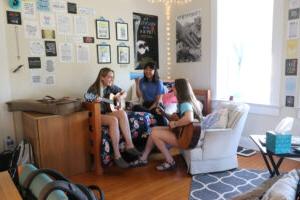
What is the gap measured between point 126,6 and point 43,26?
1.38m

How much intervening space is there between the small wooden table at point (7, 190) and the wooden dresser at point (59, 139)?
1.37 metres

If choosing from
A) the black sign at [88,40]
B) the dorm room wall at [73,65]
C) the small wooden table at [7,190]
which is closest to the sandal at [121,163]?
the dorm room wall at [73,65]

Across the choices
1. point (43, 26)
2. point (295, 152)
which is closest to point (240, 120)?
point (295, 152)

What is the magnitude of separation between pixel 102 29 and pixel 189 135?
6.99 ft

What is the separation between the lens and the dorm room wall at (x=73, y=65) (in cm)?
291

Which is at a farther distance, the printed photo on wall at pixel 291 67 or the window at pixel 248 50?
the window at pixel 248 50

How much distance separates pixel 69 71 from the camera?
344 centimetres

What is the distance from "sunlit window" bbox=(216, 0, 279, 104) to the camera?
3.40 meters

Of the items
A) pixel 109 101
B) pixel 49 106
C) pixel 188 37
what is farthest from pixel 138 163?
pixel 188 37

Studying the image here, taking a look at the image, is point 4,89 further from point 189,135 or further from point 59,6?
point 189,135

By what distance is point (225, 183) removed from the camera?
2502 millimetres

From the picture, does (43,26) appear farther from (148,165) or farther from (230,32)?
(230,32)

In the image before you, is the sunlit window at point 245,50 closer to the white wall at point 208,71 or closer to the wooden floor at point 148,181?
the white wall at point 208,71

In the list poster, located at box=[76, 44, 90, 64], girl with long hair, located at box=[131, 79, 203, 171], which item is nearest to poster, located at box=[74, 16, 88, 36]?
poster, located at box=[76, 44, 90, 64]
